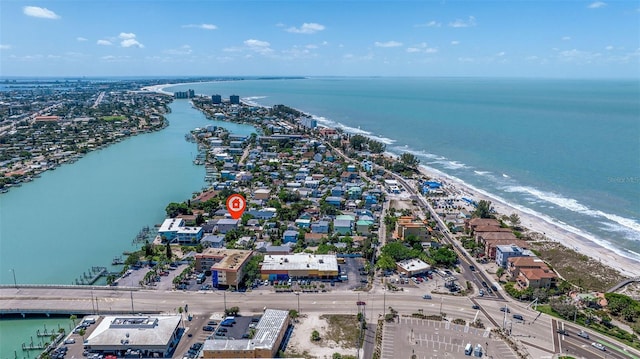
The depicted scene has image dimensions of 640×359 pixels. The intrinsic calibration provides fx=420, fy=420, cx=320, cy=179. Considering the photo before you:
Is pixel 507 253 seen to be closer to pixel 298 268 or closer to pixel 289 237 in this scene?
pixel 298 268

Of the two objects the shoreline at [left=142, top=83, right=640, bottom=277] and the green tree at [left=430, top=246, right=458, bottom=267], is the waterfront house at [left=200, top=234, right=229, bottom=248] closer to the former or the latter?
the green tree at [left=430, top=246, right=458, bottom=267]

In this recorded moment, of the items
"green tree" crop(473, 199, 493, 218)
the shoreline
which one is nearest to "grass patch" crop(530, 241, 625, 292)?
the shoreline

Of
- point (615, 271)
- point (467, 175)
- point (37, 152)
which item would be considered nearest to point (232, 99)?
point (37, 152)

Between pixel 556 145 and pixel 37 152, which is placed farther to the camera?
pixel 556 145

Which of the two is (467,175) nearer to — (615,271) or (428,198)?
(428,198)

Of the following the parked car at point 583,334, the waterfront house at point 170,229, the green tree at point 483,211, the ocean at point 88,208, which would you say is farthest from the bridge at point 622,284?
the ocean at point 88,208


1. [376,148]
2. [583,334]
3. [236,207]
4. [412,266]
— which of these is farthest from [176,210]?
[376,148]
